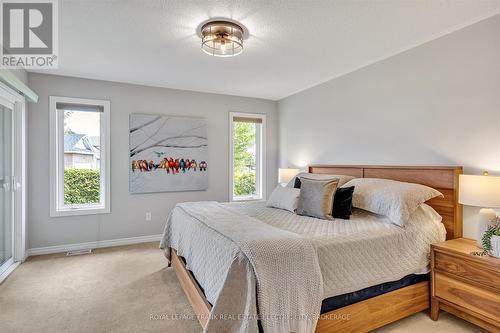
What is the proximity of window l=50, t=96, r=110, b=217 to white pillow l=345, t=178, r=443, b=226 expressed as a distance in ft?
11.4

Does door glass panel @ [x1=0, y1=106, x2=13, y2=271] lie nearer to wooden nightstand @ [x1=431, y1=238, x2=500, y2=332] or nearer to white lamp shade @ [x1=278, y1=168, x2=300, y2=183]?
white lamp shade @ [x1=278, y1=168, x2=300, y2=183]

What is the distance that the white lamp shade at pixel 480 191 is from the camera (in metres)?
1.98

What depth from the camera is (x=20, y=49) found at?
9.27ft

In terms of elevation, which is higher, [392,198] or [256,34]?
[256,34]

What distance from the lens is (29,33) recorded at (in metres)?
2.49

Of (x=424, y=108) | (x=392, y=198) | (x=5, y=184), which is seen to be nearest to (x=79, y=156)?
(x=5, y=184)

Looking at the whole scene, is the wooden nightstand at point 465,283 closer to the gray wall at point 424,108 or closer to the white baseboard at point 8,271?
the gray wall at point 424,108

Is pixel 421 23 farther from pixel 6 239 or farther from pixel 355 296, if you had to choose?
pixel 6 239

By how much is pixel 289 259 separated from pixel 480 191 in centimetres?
160

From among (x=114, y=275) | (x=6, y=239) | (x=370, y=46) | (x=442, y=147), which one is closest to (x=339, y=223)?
(x=442, y=147)

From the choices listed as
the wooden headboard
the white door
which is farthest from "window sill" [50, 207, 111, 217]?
the wooden headboard

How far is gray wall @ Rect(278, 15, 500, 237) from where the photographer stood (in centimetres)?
228

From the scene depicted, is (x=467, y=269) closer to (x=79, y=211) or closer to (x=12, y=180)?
(x=79, y=211)

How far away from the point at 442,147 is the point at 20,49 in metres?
4.35
